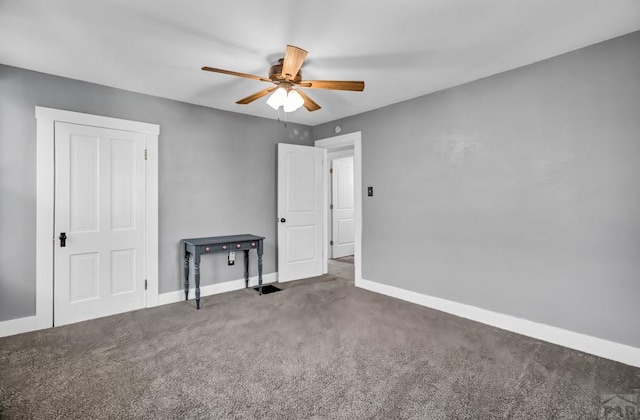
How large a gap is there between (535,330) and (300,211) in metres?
3.14

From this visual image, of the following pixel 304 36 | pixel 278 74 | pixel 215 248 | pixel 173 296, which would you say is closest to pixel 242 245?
pixel 215 248

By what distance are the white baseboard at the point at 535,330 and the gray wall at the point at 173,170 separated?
224 cm

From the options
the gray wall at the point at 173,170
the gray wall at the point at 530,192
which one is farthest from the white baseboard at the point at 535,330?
the gray wall at the point at 173,170

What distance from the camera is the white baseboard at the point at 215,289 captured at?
3697mm

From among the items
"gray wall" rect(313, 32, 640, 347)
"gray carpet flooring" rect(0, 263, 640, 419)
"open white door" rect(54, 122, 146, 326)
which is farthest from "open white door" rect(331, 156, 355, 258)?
"open white door" rect(54, 122, 146, 326)

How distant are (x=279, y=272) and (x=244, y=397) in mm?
2658

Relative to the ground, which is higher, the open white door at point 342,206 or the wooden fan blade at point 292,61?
the wooden fan blade at point 292,61

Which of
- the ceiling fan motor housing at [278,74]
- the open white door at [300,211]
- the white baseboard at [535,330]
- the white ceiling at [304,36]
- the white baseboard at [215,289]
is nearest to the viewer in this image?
the white ceiling at [304,36]

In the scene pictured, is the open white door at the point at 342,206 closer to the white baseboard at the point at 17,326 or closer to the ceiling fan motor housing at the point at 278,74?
the ceiling fan motor housing at the point at 278,74

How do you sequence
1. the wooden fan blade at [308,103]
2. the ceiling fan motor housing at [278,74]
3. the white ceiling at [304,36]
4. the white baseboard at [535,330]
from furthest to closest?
the wooden fan blade at [308,103] → the ceiling fan motor housing at [278,74] → the white baseboard at [535,330] → the white ceiling at [304,36]

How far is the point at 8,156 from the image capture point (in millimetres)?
2793

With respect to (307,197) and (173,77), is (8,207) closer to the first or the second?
(173,77)

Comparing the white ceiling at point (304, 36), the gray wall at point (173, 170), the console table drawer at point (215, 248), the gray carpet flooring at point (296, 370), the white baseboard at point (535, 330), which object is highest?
the white ceiling at point (304, 36)

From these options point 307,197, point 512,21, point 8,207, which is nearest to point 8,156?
point 8,207
